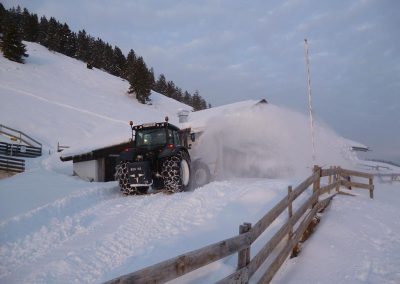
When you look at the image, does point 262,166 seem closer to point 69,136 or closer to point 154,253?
point 154,253

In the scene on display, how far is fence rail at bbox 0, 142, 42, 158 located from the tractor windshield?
12.9 metres

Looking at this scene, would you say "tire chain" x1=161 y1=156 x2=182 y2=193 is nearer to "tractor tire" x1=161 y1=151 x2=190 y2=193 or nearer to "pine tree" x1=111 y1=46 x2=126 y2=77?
"tractor tire" x1=161 y1=151 x2=190 y2=193

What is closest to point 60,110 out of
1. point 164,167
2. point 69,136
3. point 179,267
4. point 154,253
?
point 69,136

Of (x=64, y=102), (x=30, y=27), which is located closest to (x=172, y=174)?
(x=64, y=102)

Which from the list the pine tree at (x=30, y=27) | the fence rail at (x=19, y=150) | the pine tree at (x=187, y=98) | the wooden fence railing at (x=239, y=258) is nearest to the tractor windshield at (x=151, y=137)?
the wooden fence railing at (x=239, y=258)

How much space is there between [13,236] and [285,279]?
5.76 meters

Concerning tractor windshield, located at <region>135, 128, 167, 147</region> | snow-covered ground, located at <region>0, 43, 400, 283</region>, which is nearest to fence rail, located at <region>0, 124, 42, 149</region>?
snow-covered ground, located at <region>0, 43, 400, 283</region>

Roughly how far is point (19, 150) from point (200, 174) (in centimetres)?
1538

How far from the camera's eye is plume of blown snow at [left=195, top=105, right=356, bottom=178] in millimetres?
16406

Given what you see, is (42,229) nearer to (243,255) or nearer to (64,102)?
(243,255)

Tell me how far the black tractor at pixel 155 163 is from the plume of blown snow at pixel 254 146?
346 centimetres

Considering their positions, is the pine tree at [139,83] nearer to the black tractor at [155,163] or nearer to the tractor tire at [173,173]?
the black tractor at [155,163]

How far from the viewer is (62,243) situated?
6.70 meters

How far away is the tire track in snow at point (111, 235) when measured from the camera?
529 cm
